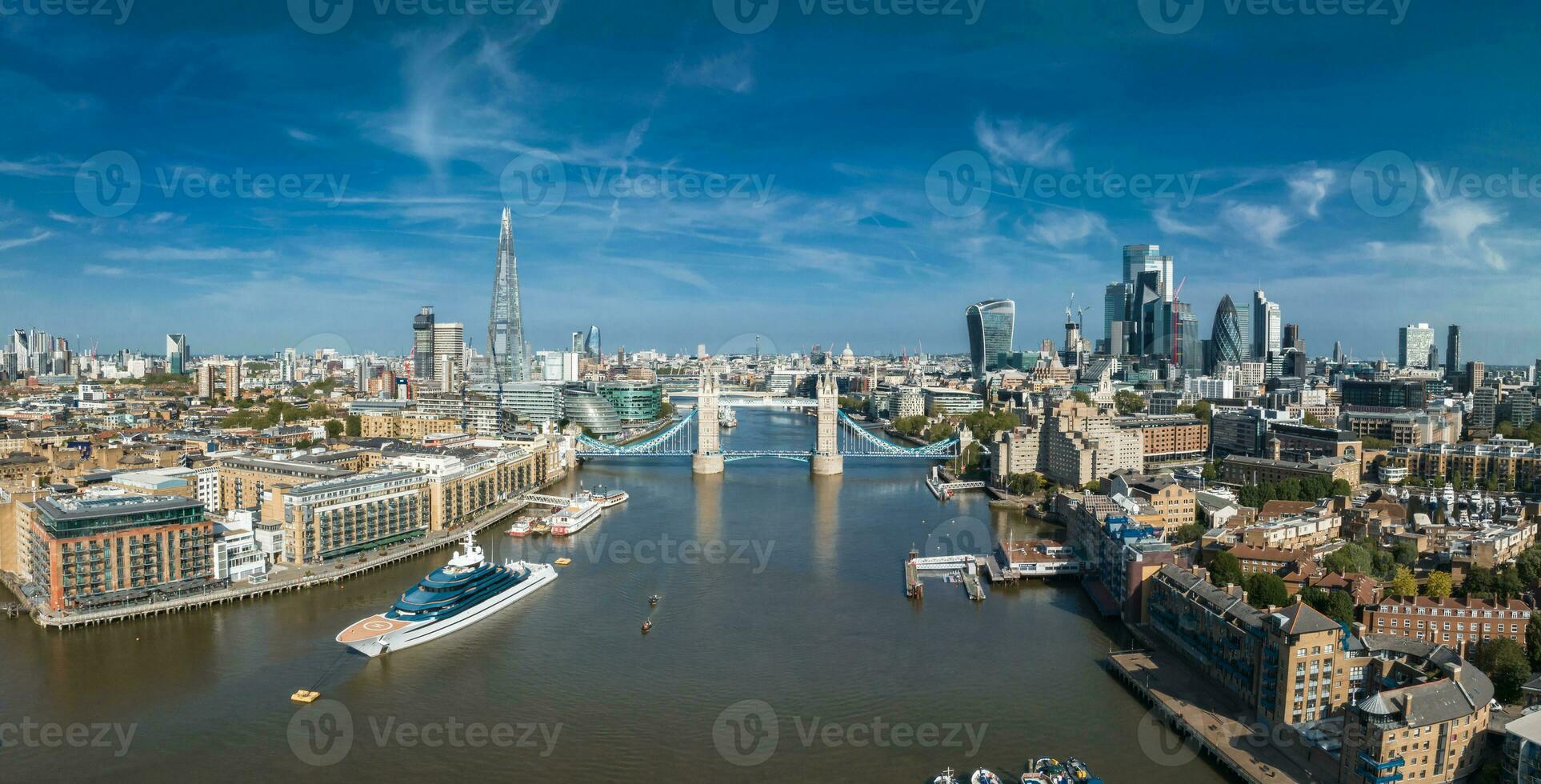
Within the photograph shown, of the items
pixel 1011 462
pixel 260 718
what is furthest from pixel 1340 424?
pixel 260 718

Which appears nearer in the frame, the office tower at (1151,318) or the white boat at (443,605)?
the white boat at (443,605)

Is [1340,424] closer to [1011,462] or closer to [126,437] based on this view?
[1011,462]

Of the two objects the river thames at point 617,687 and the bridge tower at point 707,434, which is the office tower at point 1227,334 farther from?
the river thames at point 617,687
